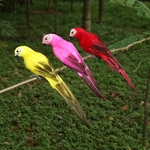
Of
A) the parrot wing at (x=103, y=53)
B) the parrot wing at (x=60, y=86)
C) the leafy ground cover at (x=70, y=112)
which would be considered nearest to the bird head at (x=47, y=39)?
the parrot wing at (x=60, y=86)

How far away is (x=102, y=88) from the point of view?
4.71 metres

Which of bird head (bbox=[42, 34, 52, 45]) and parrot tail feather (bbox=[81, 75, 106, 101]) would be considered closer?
parrot tail feather (bbox=[81, 75, 106, 101])

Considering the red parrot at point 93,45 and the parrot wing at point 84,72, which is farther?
the red parrot at point 93,45

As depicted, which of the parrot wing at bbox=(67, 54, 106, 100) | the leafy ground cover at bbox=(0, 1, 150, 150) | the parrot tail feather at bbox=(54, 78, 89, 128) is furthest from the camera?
the leafy ground cover at bbox=(0, 1, 150, 150)

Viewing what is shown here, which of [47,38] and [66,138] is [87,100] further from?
[47,38]

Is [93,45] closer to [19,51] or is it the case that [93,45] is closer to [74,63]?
[74,63]

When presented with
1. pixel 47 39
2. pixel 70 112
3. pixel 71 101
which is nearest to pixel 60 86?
pixel 71 101

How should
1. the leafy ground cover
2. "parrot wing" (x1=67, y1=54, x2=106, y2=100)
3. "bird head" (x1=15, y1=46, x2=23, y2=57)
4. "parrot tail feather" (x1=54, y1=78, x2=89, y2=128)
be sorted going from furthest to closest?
1. the leafy ground cover
2. "bird head" (x1=15, y1=46, x2=23, y2=57)
3. "parrot wing" (x1=67, y1=54, x2=106, y2=100)
4. "parrot tail feather" (x1=54, y1=78, x2=89, y2=128)

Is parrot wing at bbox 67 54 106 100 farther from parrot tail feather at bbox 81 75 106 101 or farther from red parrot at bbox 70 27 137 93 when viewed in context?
red parrot at bbox 70 27 137 93

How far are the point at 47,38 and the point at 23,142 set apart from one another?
7.39 ft

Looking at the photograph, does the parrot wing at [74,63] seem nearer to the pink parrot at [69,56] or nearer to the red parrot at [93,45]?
the pink parrot at [69,56]

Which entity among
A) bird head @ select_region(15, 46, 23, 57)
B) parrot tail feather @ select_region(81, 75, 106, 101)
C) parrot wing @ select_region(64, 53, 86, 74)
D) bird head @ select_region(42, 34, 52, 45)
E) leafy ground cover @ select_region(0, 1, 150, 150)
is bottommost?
leafy ground cover @ select_region(0, 1, 150, 150)

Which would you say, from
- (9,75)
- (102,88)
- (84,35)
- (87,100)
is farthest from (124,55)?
(84,35)

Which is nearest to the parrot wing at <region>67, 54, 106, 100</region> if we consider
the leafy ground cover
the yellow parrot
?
the yellow parrot
